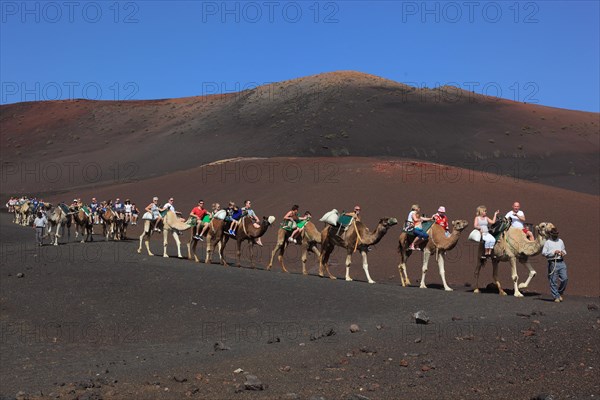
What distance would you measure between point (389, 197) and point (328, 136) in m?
34.3

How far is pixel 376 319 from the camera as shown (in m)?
17.8

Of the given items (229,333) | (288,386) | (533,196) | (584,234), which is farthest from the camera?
(533,196)

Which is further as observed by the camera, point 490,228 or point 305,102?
point 305,102

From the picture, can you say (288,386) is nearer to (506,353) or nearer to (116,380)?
(116,380)

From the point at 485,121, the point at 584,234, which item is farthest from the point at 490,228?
the point at 485,121

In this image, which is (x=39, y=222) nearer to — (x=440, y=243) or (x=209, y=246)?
(x=209, y=246)

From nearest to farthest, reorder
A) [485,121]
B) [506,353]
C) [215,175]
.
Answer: [506,353], [215,175], [485,121]

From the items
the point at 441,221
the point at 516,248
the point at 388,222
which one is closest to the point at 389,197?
the point at 441,221

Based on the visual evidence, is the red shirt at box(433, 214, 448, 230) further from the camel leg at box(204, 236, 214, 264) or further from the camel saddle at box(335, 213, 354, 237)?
the camel leg at box(204, 236, 214, 264)

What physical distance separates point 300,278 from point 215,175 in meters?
34.5

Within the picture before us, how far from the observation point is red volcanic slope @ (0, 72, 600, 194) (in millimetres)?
73438

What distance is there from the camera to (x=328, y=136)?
7519 cm

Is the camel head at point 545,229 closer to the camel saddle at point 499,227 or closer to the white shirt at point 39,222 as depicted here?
the camel saddle at point 499,227

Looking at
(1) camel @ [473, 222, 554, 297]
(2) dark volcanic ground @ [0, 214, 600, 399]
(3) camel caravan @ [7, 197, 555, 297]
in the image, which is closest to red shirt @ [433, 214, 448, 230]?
(3) camel caravan @ [7, 197, 555, 297]
